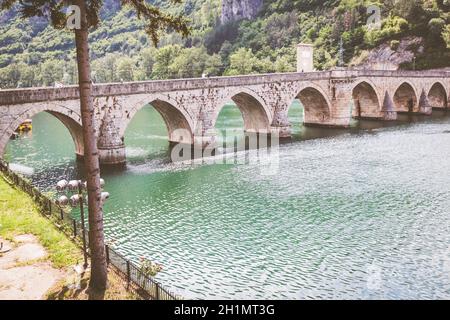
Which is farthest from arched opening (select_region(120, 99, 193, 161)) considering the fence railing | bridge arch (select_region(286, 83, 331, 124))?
bridge arch (select_region(286, 83, 331, 124))

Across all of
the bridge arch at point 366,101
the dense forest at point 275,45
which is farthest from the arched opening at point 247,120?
the dense forest at point 275,45

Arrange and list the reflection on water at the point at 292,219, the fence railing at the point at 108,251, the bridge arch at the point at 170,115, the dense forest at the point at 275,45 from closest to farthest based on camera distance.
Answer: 1. the fence railing at the point at 108,251
2. the reflection on water at the point at 292,219
3. the bridge arch at the point at 170,115
4. the dense forest at the point at 275,45

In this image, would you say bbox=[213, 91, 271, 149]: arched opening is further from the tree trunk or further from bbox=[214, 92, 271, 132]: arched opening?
the tree trunk

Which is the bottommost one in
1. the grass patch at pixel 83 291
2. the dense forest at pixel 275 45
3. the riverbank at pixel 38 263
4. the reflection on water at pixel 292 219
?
the reflection on water at pixel 292 219

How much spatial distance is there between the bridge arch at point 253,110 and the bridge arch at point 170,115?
3903 mm

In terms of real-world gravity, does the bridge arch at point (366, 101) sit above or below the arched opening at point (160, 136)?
above

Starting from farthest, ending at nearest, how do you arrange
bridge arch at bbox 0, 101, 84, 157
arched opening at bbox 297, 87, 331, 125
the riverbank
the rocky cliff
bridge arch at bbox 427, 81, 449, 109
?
the rocky cliff
bridge arch at bbox 427, 81, 449, 109
arched opening at bbox 297, 87, 331, 125
bridge arch at bbox 0, 101, 84, 157
the riverbank

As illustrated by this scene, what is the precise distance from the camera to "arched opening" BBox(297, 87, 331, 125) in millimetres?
52906

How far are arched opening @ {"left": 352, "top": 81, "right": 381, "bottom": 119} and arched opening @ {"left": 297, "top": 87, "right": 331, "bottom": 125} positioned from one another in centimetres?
823

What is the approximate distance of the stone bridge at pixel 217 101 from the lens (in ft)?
103

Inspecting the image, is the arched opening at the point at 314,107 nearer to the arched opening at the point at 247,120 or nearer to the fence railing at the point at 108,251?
the arched opening at the point at 247,120

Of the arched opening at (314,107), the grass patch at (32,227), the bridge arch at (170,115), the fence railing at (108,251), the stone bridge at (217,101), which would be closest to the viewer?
the fence railing at (108,251)
